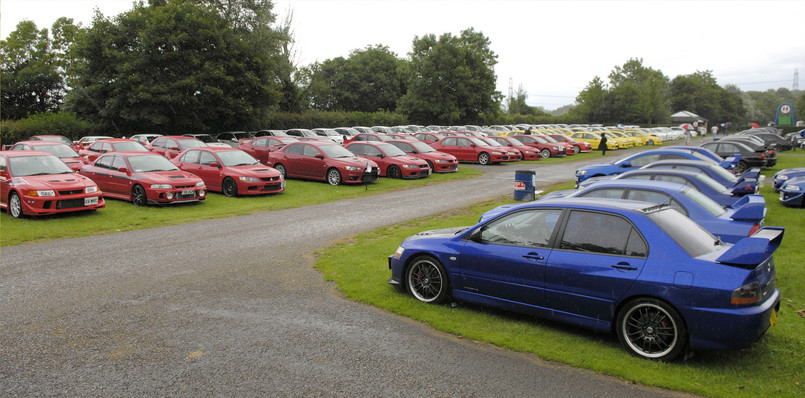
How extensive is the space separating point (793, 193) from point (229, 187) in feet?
53.4

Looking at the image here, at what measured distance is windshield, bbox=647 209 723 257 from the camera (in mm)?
4883

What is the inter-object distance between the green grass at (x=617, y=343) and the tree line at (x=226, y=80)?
2957cm

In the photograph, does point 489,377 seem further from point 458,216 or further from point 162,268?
point 458,216

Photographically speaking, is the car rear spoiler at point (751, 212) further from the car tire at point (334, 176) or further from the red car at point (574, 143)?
the red car at point (574, 143)

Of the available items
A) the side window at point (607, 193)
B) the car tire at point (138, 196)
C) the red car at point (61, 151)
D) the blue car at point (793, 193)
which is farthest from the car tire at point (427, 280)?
the red car at point (61, 151)

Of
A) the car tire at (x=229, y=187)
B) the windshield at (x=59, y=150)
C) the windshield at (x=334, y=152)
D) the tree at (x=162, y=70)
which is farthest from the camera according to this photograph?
the tree at (x=162, y=70)

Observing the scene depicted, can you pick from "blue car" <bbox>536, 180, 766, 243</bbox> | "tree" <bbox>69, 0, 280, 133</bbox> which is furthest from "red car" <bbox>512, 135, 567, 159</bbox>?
"blue car" <bbox>536, 180, 766, 243</bbox>

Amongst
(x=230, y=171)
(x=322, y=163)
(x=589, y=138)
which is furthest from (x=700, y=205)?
Result: (x=589, y=138)

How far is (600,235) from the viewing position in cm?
524

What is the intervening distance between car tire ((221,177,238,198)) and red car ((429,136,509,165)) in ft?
49.6

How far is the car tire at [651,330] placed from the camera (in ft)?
15.4

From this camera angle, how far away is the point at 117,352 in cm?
499

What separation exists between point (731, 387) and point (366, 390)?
3036 mm

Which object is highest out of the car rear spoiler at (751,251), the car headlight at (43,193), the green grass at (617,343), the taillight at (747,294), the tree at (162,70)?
the tree at (162,70)
